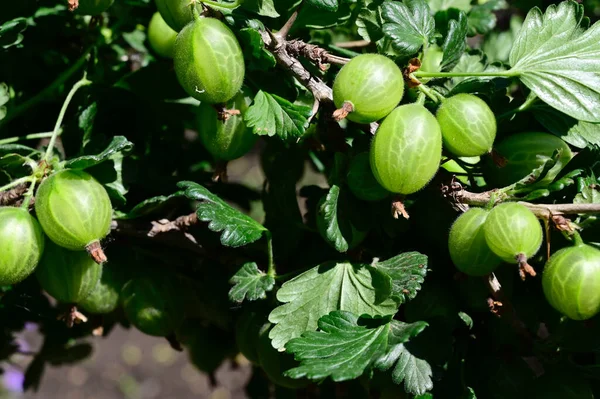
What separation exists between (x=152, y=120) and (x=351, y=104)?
1.99 ft

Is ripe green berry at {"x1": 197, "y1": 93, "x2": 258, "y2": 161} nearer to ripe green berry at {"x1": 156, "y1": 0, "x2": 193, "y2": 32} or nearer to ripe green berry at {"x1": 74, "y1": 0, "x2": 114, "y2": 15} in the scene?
ripe green berry at {"x1": 156, "y1": 0, "x2": 193, "y2": 32}

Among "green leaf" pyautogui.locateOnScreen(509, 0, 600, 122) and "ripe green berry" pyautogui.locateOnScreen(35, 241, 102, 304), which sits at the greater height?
"green leaf" pyautogui.locateOnScreen(509, 0, 600, 122)

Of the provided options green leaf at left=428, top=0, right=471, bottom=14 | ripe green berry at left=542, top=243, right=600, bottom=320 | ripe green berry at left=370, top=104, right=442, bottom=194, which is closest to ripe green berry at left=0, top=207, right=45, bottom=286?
ripe green berry at left=370, top=104, right=442, bottom=194

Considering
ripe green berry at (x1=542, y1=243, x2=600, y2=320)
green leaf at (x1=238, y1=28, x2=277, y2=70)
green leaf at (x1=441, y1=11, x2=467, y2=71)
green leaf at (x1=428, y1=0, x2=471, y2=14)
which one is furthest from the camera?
green leaf at (x1=428, y1=0, x2=471, y2=14)

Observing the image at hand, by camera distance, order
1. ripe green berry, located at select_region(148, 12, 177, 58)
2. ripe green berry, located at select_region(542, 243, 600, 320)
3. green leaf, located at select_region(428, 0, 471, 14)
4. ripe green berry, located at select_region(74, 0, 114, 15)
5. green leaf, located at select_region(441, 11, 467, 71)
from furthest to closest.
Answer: green leaf, located at select_region(428, 0, 471, 14) < ripe green berry, located at select_region(148, 12, 177, 58) < ripe green berry, located at select_region(74, 0, 114, 15) < green leaf, located at select_region(441, 11, 467, 71) < ripe green berry, located at select_region(542, 243, 600, 320)

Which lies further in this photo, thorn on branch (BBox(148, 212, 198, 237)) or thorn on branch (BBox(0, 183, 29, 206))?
thorn on branch (BBox(148, 212, 198, 237))

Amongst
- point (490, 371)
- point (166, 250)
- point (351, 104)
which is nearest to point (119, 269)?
point (166, 250)

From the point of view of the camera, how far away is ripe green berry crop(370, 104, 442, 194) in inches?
40.2

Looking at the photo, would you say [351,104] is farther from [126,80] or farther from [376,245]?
[126,80]

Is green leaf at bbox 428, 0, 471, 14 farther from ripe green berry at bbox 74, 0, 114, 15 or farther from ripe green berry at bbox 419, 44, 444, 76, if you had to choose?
ripe green berry at bbox 74, 0, 114, 15

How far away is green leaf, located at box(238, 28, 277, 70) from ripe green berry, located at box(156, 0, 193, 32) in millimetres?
105

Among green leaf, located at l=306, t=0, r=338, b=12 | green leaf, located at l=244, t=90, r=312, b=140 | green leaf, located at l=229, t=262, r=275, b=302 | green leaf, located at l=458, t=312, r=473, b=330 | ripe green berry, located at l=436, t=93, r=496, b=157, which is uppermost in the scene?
green leaf, located at l=306, t=0, r=338, b=12

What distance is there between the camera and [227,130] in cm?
123

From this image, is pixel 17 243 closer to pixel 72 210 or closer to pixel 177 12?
pixel 72 210
